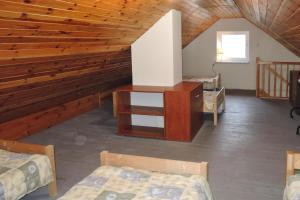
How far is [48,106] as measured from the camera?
202 inches

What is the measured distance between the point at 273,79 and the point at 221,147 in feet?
Result: 14.2

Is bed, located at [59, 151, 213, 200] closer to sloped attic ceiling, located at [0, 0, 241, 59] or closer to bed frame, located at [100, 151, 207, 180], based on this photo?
bed frame, located at [100, 151, 207, 180]

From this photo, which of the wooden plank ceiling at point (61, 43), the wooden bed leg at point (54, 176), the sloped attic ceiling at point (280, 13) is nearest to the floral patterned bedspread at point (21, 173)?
the wooden bed leg at point (54, 176)

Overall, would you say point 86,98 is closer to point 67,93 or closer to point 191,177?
point 67,93

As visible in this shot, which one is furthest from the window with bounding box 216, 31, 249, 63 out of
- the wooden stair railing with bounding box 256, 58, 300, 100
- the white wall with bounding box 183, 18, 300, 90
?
the wooden stair railing with bounding box 256, 58, 300, 100

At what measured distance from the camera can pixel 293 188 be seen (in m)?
1.98

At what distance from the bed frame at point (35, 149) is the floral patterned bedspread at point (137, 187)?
70cm

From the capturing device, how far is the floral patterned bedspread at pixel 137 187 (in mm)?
1953

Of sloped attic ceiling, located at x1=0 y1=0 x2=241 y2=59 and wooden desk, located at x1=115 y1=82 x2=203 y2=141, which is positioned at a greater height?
sloped attic ceiling, located at x1=0 y1=0 x2=241 y2=59

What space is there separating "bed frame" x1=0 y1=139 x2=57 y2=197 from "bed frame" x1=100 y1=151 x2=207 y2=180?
0.61 meters

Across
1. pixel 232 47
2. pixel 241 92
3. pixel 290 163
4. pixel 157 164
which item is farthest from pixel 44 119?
pixel 232 47

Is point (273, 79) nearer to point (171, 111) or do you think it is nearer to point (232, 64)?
point (232, 64)

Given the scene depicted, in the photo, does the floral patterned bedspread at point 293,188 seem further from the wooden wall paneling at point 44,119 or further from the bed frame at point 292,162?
the wooden wall paneling at point 44,119

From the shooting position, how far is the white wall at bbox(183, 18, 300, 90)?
7.72 meters
